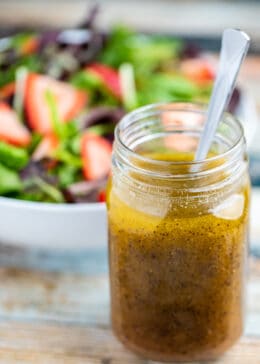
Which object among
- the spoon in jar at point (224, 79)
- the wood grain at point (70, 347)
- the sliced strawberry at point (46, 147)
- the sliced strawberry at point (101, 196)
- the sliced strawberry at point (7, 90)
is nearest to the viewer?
the spoon in jar at point (224, 79)

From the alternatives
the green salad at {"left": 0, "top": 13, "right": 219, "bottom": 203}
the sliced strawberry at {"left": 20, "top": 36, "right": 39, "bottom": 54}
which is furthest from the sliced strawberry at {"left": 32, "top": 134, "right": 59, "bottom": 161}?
the sliced strawberry at {"left": 20, "top": 36, "right": 39, "bottom": 54}

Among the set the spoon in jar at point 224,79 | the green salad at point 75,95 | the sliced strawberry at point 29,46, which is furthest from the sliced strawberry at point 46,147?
the spoon in jar at point 224,79

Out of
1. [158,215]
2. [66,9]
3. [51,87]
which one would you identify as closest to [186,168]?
[158,215]

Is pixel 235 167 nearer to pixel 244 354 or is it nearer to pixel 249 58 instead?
pixel 244 354

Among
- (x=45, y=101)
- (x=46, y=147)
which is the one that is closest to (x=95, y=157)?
(x=46, y=147)

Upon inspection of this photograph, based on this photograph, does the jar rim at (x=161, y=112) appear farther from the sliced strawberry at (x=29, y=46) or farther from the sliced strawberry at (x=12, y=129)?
the sliced strawberry at (x=29, y=46)
